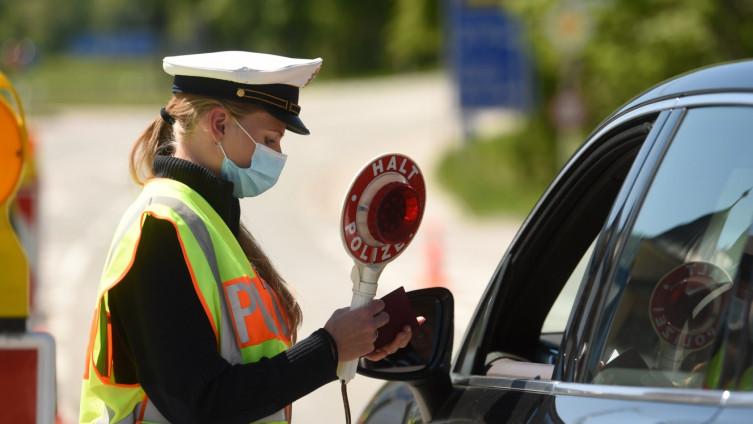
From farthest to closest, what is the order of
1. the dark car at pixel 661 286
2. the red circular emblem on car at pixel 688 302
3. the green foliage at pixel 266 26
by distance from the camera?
the green foliage at pixel 266 26 → the red circular emblem on car at pixel 688 302 → the dark car at pixel 661 286

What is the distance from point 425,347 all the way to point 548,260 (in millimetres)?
384

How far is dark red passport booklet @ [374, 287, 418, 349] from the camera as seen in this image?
3002 mm

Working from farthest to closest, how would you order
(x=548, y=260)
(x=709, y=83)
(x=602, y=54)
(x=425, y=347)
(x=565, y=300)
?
(x=602, y=54)
(x=565, y=300)
(x=548, y=260)
(x=425, y=347)
(x=709, y=83)

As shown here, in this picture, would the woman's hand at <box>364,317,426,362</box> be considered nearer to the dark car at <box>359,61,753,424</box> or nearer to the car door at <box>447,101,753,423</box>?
the dark car at <box>359,61,753,424</box>

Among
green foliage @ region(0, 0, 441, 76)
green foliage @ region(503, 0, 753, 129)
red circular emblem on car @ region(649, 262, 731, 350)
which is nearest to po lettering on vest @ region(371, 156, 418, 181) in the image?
red circular emblem on car @ region(649, 262, 731, 350)

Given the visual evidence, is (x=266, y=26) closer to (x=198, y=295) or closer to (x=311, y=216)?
(x=198, y=295)

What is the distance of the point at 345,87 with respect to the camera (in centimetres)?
5750

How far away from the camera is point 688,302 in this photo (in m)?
2.67

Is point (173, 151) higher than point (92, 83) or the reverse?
higher

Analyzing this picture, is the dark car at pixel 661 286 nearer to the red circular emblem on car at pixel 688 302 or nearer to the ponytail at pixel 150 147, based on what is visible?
the red circular emblem on car at pixel 688 302

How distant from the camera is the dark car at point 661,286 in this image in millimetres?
2422

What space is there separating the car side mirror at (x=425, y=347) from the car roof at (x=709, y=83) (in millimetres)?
649

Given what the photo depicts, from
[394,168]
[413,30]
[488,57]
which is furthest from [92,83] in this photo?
[394,168]

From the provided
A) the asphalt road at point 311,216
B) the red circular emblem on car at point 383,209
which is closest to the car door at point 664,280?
the red circular emblem on car at point 383,209
